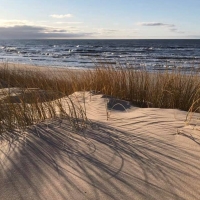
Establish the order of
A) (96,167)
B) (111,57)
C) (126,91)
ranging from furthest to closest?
(111,57), (126,91), (96,167)

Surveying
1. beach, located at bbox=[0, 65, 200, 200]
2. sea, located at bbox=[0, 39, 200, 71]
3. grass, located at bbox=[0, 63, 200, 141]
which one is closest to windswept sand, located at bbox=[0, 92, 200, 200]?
beach, located at bbox=[0, 65, 200, 200]

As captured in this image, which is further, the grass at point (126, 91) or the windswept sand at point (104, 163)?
the grass at point (126, 91)

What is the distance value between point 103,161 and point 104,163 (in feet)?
0.11

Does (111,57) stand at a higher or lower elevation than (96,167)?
lower

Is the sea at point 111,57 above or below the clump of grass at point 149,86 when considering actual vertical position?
below

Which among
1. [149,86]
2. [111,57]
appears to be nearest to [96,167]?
[149,86]

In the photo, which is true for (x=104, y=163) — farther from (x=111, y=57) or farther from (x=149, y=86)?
(x=111, y=57)

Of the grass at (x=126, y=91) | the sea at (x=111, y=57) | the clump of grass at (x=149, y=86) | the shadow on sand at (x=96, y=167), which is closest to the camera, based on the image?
the shadow on sand at (x=96, y=167)

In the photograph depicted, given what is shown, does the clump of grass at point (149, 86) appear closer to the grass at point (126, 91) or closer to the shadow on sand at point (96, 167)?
the grass at point (126, 91)

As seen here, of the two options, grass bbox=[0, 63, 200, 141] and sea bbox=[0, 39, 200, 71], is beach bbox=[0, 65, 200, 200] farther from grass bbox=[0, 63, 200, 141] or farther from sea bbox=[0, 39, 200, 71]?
sea bbox=[0, 39, 200, 71]

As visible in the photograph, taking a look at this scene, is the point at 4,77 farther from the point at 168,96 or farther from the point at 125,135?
the point at 125,135

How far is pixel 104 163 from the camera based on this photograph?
2.18m

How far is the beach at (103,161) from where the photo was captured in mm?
1870

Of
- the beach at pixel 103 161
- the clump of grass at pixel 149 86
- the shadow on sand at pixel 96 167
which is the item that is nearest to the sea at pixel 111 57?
the clump of grass at pixel 149 86
